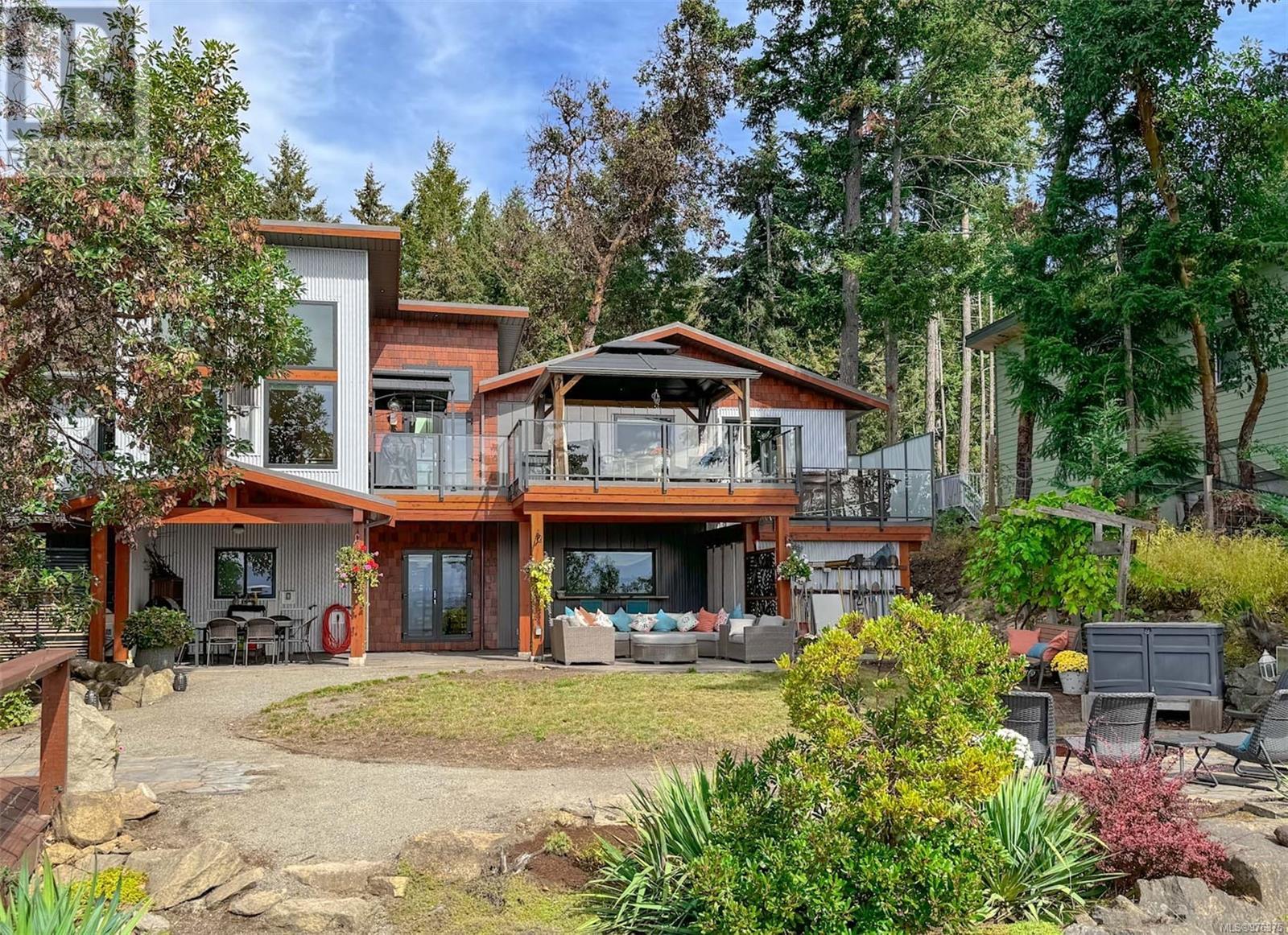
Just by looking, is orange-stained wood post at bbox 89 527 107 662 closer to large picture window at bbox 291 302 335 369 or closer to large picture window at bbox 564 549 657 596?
large picture window at bbox 291 302 335 369

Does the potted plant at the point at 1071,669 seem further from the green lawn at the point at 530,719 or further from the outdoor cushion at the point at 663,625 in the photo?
the outdoor cushion at the point at 663,625

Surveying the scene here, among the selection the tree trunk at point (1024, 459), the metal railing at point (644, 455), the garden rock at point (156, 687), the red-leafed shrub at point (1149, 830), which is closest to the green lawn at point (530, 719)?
the garden rock at point (156, 687)

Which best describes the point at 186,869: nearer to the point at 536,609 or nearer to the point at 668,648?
the point at 668,648

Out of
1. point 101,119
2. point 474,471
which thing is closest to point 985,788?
point 101,119

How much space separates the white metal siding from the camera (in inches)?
778

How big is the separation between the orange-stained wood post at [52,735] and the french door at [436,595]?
15.7m

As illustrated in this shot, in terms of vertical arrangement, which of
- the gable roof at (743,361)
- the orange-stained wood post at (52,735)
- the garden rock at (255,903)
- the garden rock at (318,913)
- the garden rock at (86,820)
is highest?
the gable roof at (743,361)

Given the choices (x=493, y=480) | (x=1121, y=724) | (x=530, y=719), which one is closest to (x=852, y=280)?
(x=493, y=480)

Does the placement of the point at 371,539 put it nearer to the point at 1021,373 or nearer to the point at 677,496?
the point at 677,496

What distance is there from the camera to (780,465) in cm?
1995

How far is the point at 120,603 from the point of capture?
1608cm

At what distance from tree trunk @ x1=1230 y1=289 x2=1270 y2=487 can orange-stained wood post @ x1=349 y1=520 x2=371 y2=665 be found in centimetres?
1505

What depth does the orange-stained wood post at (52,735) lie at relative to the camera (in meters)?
6.48

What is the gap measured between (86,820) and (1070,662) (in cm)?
1039
